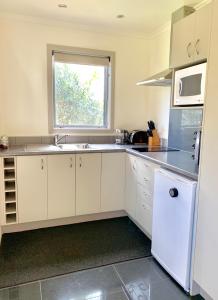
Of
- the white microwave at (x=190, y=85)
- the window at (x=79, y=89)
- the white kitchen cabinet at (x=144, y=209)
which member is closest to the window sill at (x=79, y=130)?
the window at (x=79, y=89)

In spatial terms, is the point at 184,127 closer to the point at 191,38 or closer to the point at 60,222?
the point at 191,38

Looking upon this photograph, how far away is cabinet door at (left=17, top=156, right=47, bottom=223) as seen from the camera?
8.48 ft

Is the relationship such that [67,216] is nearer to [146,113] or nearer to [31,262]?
[31,262]

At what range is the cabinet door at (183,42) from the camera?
207 centimetres

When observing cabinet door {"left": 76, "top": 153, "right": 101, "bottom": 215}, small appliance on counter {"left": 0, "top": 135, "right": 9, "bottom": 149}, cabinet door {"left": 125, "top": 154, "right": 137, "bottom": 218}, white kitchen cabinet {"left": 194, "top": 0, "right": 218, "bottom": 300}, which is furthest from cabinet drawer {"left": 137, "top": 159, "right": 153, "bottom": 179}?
small appliance on counter {"left": 0, "top": 135, "right": 9, "bottom": 149}

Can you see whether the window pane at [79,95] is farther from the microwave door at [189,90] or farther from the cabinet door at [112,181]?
the microwave door at [189,90]

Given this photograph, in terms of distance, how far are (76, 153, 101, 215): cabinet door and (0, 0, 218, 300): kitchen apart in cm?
1

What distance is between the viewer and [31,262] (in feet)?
7.02

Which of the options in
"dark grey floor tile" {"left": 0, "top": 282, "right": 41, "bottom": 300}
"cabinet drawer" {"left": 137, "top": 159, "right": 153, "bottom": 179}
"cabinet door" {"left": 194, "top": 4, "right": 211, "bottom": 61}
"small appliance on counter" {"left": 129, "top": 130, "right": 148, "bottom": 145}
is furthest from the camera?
"small appliance on counter" {"left": 129, "top": 130, "right": 148, "bottom": 145}

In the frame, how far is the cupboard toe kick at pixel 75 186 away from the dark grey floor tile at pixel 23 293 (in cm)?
91

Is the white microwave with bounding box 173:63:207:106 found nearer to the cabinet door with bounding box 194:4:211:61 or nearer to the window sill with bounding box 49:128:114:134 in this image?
the cabinet door with bounding box 194:4:211:61

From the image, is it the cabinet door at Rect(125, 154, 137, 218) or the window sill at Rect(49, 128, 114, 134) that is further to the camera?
the window sill at Rect(49, 128, 114, 134)

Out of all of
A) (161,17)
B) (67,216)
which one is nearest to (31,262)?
(67,216)

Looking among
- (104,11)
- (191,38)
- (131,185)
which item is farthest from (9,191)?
(191,38)
